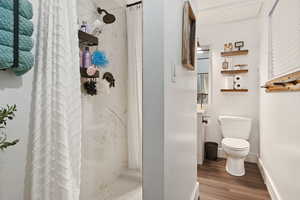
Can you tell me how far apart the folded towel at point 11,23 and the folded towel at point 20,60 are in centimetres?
7

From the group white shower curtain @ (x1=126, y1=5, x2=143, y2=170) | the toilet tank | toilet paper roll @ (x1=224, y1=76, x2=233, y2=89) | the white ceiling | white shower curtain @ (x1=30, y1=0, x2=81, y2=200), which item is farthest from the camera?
toilet paper roll @ (x1=224, y1=76, x2=233, y2=89)

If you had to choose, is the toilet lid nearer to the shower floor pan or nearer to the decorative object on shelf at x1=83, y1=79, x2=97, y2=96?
the shower floor pan

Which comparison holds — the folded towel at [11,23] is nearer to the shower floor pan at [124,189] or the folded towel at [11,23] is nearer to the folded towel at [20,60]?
the folded towel at [20,60]

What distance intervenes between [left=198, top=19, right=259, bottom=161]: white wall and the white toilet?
0.25m

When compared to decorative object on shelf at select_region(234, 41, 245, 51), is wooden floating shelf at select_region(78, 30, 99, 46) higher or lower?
lower

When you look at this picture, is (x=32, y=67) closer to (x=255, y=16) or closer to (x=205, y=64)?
(x=205, y=64)

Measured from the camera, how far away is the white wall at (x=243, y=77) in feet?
9.86

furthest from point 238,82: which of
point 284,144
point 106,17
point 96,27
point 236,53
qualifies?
point 96,27

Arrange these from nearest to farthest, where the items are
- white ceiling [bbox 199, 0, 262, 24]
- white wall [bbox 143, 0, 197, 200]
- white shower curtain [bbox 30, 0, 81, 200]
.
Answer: white shower curtain [bbox 30, 0, 81, 200] < white wall [bbox 143, 0, 197, 200] < white ceiling [bbox 199, 0, 262, 24]

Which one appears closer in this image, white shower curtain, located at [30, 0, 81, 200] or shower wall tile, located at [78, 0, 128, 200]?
white shower curtain, located at [30, 0, 81, 200]

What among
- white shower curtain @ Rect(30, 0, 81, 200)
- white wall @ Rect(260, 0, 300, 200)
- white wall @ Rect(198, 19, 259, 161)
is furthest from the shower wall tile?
white wall @ Rect(198, 19, 259, 161)

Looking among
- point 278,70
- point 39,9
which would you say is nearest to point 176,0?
point 39,9

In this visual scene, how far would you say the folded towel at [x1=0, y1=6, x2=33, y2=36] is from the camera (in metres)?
0.60

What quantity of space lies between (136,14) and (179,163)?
5.48ft
